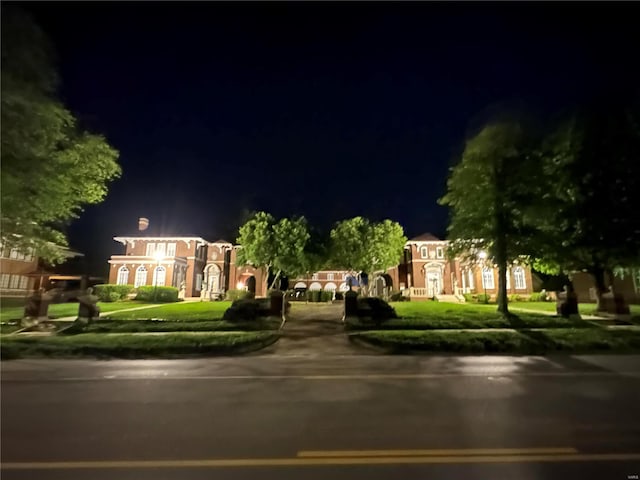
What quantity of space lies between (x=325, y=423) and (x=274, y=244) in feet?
53.9

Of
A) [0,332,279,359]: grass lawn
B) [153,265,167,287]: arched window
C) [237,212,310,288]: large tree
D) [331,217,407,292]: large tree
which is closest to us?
[0,332,279,359]: grass lawn

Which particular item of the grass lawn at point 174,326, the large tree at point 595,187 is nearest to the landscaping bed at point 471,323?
the large tree at point 595,187

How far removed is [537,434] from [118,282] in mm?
10095

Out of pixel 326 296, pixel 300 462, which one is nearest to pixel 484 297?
pixel 326 296

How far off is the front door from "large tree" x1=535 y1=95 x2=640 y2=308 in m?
8.99

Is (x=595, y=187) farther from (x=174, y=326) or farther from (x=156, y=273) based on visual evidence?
(x=156, y=273)

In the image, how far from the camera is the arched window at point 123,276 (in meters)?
9.80

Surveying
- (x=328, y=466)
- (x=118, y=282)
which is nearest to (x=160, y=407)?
(x=328, y=466)

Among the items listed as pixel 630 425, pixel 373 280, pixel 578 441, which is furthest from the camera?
pixel 373 280

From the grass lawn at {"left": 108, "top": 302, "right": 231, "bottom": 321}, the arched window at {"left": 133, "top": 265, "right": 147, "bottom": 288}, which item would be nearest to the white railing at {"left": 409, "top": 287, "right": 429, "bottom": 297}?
the grass lawn at {"left": 108, "top": 302, "right": 231, "bottom": 321}

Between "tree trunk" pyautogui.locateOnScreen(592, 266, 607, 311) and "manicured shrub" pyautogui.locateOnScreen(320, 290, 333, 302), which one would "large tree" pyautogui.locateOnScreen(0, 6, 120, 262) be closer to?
"manicured shrub" pyautogui.locateOnScreen(320, 290, 333, 302)

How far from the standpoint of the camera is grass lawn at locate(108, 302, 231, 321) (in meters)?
9.76

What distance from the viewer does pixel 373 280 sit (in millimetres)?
23172

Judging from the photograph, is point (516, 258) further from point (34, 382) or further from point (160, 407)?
point (34, 382)
